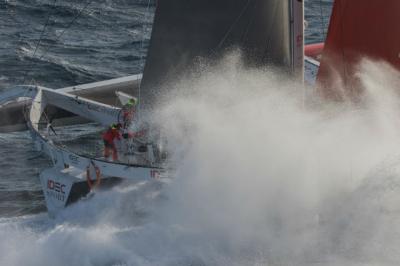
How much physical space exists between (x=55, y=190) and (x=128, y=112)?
6.07 feet

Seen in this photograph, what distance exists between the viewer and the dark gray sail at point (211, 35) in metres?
13.5

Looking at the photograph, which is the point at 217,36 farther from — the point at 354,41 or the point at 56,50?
the point at 56,50

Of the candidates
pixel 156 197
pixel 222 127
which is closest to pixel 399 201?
pixel 222 127

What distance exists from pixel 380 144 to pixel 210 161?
8.77 ft

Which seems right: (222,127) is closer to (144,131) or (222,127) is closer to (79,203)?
(144,131)

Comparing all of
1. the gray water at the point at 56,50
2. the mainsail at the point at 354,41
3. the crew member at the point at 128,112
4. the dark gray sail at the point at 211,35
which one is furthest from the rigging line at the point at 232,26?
the gray water at the point at 56,50

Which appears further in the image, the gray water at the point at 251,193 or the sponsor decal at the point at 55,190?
the sponsor decal at the point at 55,190

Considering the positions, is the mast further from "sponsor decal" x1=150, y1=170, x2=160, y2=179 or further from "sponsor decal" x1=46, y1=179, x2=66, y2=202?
"sponsor decal" x1=46, y1=179, x2=66, y2=202

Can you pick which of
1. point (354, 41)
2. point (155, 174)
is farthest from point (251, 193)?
point (354, 41)

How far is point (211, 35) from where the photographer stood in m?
13.9

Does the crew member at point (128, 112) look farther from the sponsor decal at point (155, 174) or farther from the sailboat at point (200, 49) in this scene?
the sponsor decal at point (155, 174)

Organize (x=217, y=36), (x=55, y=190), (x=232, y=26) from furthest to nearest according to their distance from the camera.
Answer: (x=55, y=190) → (x=217, y=36) → (x=232, y=26)

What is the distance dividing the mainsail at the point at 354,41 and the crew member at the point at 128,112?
3311 millimetres

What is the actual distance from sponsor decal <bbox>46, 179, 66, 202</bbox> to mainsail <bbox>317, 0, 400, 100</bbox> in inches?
180
